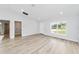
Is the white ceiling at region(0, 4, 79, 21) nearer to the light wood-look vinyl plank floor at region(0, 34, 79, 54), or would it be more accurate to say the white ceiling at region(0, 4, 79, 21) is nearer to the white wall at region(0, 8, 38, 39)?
the white wall at region(0, 8, 38, 39)

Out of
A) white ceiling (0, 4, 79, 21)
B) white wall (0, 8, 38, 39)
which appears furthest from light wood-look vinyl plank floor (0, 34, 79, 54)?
white wall (0, 8, 38, 39)

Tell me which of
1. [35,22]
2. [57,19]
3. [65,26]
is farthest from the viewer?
[35,22]

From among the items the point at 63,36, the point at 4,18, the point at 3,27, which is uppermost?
the point at 4,18

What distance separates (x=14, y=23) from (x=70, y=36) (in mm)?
4972

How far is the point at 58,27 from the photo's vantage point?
34.1 feet

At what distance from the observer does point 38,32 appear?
13.8m

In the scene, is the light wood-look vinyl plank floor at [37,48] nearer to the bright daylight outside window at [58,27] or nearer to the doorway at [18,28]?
the bright daylight outside window at [58,27]

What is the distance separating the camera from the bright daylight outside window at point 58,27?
30.7 ft

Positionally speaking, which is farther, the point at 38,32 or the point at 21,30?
the point at 38,32

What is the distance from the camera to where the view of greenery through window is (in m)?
9.37

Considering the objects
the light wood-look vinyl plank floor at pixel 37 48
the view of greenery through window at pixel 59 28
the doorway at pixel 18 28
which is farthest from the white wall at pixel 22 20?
the light wood-look vinyl plank floor at pixel 37 48
